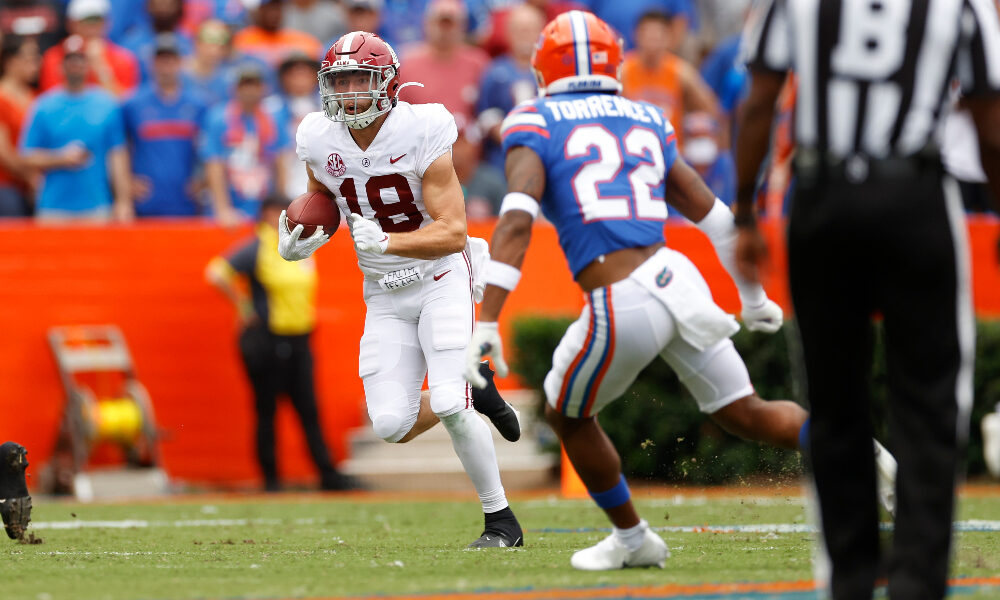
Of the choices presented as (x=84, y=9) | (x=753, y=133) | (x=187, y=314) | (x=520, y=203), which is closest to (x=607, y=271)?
(x=520, y=203)

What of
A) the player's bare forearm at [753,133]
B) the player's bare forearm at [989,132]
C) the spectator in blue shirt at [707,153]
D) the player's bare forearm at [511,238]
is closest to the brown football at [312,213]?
the player's bare forearm at [511,238]

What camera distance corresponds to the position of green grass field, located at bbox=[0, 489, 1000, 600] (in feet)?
14.3

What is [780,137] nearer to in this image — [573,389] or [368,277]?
[368,277]

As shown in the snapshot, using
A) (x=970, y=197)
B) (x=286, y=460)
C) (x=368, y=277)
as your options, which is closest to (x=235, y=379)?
(x=286, y=460)

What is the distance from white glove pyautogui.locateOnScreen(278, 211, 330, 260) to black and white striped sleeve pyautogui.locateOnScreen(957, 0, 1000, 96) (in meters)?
2.69

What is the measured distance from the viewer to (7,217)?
10031 mm

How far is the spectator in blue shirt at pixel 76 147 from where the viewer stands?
9820mm

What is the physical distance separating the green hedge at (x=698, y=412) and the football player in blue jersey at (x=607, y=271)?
3.98m

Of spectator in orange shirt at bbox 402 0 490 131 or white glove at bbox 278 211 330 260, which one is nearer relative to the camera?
white glove at bbox 278 211 330 260

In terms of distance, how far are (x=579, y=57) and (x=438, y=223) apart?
78 centimetres

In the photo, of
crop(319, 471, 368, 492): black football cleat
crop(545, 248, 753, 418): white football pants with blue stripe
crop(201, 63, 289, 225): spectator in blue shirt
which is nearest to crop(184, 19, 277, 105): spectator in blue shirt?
crop(201, 63, 289, 225): spectator in blue shirt

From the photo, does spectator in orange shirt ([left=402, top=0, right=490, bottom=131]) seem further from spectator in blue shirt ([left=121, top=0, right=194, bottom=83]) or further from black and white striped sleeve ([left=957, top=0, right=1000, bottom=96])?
black and white striped sleeve ([left=957, top=0, right=1000, bottom=96])

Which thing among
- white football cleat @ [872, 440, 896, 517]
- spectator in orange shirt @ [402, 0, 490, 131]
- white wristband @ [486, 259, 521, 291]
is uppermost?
spectator in orange shirt @ [402, 0, 490, 131]

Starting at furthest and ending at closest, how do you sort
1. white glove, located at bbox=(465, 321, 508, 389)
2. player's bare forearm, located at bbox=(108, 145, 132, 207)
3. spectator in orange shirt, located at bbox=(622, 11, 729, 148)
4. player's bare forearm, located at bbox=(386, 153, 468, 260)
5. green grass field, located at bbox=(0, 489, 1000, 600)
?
spectator in orange shirt, located at bbox=(622, 11, 729, 148), player's bare forearm, located at bbox=(108, 145, 132, 207), player's bare forearm, located at bbox=(386, 153, 468, 260), white glove, located at bbox=(465, 321, 508, 389), green grass field, located at bbox=(0, 489, 1000, 600)
